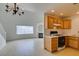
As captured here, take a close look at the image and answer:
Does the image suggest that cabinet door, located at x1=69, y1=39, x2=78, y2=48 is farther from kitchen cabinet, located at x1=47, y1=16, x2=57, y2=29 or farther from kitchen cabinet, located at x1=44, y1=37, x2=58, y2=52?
kitchen cabinet, located at x1=47, y1=16, x2=57, y2=29

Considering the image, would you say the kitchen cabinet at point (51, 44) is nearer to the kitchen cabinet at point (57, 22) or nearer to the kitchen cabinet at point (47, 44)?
the kitchen cabinet at point (47, 44)

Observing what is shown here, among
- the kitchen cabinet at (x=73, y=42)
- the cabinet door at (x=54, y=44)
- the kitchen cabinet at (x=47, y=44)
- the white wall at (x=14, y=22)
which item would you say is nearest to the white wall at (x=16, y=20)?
the white wall at (x=14, y=22)

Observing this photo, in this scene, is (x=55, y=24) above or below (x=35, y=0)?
below

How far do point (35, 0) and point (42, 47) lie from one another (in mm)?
870

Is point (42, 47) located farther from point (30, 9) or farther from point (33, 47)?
point (30, 9)

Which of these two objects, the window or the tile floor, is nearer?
the tile floor

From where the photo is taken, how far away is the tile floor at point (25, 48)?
68.7 inches

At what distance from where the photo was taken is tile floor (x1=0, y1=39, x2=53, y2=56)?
1.74m

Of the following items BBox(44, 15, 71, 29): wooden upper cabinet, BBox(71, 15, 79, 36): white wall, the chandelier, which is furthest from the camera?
BBox(44, 15, 71, 29): wooden upper cabinet

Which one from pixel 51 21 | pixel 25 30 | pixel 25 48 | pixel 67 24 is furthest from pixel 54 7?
pixel 25 48

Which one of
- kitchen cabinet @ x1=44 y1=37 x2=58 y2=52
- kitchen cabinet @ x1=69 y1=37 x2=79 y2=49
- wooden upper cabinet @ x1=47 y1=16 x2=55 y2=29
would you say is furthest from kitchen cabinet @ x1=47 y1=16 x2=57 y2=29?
kitchen cabinet @ x1=69 y1=37 x2=79 y2=49

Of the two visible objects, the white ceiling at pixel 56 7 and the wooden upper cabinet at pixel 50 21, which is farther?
the wooden upper cabinet at pixel 50 21

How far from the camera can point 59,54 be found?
1.77 m

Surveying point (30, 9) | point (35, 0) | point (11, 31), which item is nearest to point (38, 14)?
point (30, 9)
